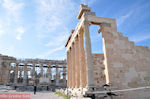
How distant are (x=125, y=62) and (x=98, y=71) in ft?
18.4

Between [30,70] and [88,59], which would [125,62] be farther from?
[30,70]

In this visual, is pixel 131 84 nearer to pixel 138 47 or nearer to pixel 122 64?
pixel 122 64

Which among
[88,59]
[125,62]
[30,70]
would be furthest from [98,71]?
[30,70]

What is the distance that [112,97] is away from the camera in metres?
11.9

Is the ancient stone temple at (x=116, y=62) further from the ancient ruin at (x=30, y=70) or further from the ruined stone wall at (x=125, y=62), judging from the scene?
the ancient ruin at (x=30, y=70)

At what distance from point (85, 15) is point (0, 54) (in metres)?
46.0

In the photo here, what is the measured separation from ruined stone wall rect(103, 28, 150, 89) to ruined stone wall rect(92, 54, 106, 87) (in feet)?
18.0

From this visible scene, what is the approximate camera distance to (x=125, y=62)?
14.6m

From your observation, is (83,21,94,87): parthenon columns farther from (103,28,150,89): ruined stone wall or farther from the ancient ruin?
the ancient ruin

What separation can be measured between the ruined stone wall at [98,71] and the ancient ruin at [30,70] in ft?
115

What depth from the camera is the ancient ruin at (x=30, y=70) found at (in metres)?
50.3

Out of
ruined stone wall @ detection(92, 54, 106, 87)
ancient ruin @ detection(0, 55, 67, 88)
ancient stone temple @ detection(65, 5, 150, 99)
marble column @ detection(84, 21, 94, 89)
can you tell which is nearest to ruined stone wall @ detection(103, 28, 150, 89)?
ancient stone temple @ detection(65, 5, 150, 99)

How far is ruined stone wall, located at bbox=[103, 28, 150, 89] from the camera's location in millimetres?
13820

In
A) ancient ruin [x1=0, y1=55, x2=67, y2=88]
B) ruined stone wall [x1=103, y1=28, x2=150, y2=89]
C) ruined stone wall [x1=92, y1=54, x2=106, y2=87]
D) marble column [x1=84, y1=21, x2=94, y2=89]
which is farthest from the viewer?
ancient ruin [x1=0, y1=55, x2=67, y2=88]
